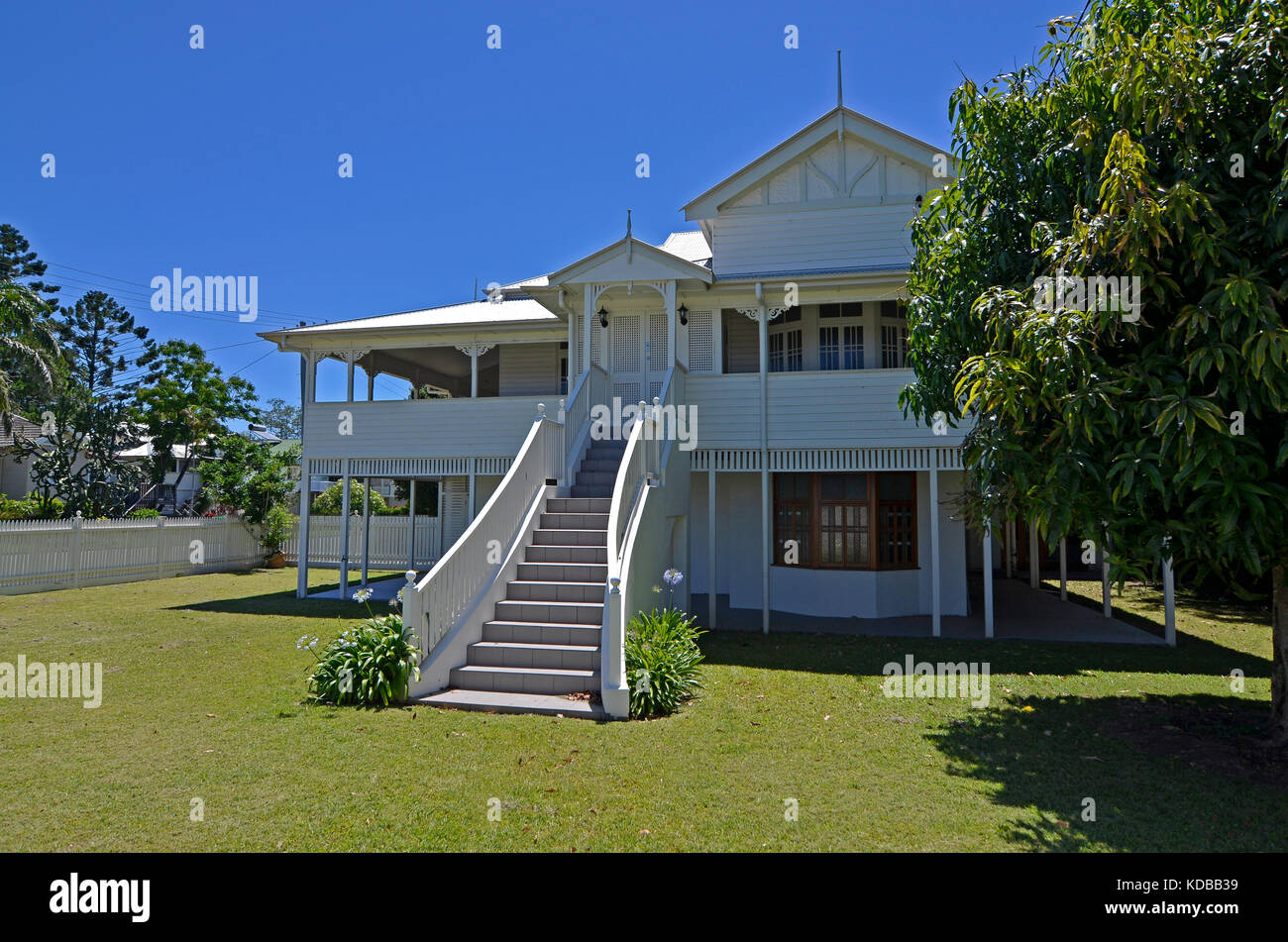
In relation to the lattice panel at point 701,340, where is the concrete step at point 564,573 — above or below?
below

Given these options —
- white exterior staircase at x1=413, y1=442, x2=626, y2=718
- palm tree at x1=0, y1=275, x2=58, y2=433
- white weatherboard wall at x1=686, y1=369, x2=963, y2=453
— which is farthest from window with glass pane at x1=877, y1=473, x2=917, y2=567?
palm tree at x1=0, y1=275, x2=58, y2=433

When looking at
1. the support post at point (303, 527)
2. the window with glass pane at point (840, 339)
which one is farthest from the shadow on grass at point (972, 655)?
the support post at point (303, 527)

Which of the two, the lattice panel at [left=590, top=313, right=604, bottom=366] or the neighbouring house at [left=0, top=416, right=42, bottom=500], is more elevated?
the lattice panel at [left=590, top=313, right=604, bottom=366]

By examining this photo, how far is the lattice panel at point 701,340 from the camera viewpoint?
13.2m

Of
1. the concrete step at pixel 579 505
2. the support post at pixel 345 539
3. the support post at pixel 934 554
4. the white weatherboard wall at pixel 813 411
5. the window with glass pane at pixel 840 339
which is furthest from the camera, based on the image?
the support post at pixel 345 539

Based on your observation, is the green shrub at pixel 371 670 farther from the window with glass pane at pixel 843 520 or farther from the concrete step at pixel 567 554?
the window with glass pane at pixel 843 520

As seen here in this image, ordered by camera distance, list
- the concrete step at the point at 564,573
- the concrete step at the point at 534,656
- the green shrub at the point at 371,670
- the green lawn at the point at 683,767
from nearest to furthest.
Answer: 1. the green lawn at the point at 683,767
2. the green shrub at the point at 371,670
3. the concrete step at the point at 534,656
4. the concrete step at the point at 564,573

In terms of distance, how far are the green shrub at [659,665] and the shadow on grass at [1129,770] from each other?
2.47 metres

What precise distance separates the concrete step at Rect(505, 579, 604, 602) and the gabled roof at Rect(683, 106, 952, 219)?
834 cm

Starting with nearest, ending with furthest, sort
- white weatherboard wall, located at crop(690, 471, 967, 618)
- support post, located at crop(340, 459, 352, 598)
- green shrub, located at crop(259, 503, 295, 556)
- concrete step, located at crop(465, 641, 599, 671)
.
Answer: concrete step, located at crop(465, 641, 599, 671) < white weatherboard wall, located at crop(690, 471, 967, 618) < support post, located at crop(340, 459, 352, 598) < green shrub, located at crop(259, 503, 295, 556)

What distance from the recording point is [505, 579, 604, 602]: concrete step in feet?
27.7

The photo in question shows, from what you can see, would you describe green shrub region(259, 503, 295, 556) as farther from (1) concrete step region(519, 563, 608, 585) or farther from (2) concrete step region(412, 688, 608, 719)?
(2) concrete step region(412, 688, 608, 719)
